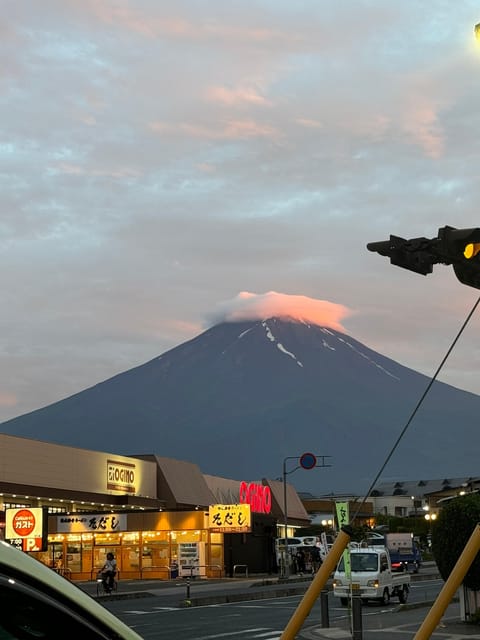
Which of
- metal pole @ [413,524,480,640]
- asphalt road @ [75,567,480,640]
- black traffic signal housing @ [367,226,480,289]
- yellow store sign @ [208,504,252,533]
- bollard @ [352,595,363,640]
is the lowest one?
asphalt road @ [75,567,480,640]

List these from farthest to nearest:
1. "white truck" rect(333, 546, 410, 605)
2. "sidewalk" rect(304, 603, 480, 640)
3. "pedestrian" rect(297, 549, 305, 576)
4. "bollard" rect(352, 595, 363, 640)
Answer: "pedestrian" rect(297, 549, 305, 576) → "white truck" rect(333, 546, 410, 605) → "sidewalk" rect(304, 603, 480, 640) → "bollard" rect(352, 595, 363, 640)

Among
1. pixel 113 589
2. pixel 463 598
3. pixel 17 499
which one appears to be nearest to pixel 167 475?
pixel 17 499

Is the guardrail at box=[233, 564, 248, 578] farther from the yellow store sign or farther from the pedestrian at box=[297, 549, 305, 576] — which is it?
the pedestrian at box=[297, 549, 305, 576]

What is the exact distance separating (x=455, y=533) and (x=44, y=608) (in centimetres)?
2319

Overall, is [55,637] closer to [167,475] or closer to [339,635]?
[339,635]

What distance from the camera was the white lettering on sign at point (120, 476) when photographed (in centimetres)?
7000

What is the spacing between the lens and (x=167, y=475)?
7588 centimetres

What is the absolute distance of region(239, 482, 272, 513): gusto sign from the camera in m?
69.8

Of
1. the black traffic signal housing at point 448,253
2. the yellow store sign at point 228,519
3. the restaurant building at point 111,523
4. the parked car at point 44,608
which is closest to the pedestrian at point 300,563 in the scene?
the restaurant building at point 111,523

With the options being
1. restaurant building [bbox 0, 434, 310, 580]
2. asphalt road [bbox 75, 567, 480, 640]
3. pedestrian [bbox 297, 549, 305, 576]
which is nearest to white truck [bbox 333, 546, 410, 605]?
asphalt road [bbox 75, 567, 480, 640]

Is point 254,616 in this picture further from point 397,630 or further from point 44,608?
point 44,608

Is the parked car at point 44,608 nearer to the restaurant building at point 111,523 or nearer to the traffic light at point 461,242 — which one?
the traffic light at point 461,242

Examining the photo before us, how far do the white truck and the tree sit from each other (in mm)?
10117

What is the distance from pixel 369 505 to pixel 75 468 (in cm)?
10105
